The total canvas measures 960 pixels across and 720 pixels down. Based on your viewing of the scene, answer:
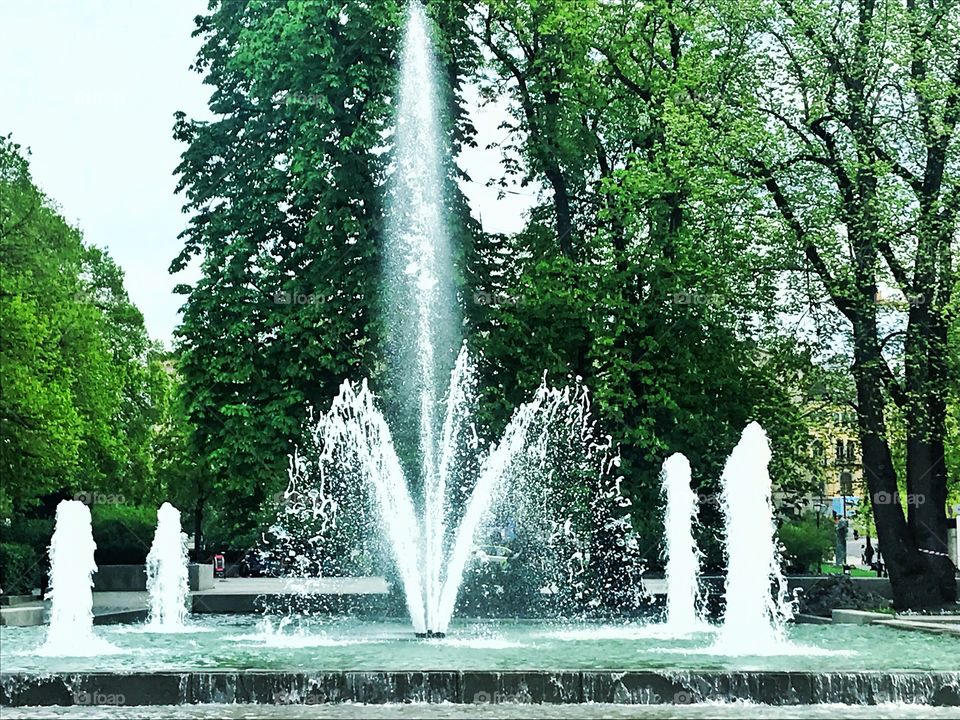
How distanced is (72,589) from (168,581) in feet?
15.1

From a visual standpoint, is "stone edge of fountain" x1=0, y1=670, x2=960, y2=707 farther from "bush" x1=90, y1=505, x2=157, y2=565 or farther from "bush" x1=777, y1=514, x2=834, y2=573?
"bush" x1=90, y1=505, x2=157, y2=565

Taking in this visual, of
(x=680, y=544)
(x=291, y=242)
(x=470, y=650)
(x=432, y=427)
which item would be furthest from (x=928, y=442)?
(x=291, y=242)

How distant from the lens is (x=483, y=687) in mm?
16297

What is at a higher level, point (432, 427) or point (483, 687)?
point (432, 427)

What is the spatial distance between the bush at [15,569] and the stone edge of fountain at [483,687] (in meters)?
18.6

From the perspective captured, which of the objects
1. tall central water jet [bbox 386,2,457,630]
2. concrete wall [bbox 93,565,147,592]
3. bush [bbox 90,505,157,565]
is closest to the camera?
tall central water jet [bbox 386,2,457,630]

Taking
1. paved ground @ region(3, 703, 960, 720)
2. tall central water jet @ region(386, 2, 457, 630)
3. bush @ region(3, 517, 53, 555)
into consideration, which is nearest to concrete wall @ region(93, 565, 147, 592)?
bush @ region(3, 517, 53, 555)

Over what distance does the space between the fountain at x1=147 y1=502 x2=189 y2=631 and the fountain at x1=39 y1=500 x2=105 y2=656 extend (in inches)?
82.3

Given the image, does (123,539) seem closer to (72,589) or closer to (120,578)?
(120,578)

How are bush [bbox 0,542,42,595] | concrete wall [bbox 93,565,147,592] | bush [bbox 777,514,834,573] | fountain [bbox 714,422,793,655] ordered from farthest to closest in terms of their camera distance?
concrete wall [bbox 93,565,147,592] → bush [bbox 777,514,834,573] → bush [bbox 0,542,42,595] → fountain [bbox 714,422,793,655]

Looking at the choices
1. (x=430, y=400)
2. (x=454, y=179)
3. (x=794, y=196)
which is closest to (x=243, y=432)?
(x=430, y=400)

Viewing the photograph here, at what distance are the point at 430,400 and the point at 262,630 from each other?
26.5 ft

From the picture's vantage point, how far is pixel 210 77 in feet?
118

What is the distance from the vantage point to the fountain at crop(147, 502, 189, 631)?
26984 mm
